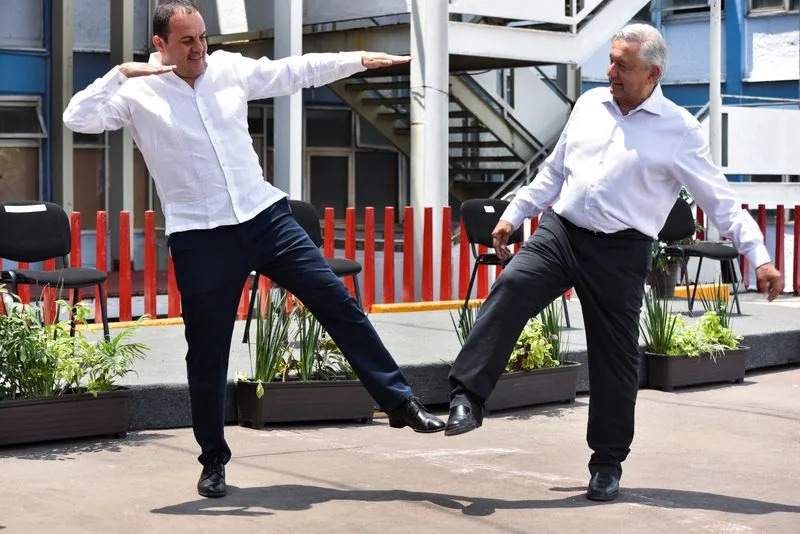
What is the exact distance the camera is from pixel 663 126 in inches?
203

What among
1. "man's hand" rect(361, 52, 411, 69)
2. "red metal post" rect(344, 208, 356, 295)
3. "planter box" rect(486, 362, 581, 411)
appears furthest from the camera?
"red metal post" rect(344, 208, 356, 295)

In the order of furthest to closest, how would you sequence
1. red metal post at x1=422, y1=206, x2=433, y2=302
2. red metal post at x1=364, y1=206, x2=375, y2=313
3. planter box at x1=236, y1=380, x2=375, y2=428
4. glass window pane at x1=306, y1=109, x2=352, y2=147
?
glass window pane at x1=306, y1=109, x2=352, y2=147
red metal post at x1=422, y1=206, x2=433, y2=302
red metal post at x1=364, y1=206, x2=375, y2=313
planter box at x1=236, y1=380, x2=375, y2=428

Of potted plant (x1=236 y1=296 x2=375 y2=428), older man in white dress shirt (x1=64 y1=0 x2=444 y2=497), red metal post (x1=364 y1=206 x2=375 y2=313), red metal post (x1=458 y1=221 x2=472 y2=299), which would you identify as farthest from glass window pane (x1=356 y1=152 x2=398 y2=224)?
older man in white dress shirt (x1=64 y1=0 x2=444 y2=497)

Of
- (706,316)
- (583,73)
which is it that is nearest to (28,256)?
(706,316)

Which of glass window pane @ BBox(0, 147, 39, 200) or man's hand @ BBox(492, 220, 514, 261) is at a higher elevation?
glass window pane @ BBox(0, 147, 39, 200)

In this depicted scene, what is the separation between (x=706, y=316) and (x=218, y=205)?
4.48 m

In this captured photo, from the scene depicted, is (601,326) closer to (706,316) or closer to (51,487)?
(51,487)

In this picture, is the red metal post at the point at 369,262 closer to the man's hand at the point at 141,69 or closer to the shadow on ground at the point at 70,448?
the shadow on ground at the point at 70,448

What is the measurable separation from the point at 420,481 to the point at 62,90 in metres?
11.6

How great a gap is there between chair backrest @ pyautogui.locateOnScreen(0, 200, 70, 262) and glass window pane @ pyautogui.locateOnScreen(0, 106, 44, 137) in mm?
8309

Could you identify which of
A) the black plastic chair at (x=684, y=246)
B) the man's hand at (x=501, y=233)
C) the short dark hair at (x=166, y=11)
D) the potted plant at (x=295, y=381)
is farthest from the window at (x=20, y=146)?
the man's hand at (x=501, y=233)

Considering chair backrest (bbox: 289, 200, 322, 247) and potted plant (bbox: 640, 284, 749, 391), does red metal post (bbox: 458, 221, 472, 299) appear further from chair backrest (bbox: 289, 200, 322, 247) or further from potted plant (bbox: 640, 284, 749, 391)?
potted plant (bbox: 640, 284, 749, 391)

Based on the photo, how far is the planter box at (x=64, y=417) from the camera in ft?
19.8

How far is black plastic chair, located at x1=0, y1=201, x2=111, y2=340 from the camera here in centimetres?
796
